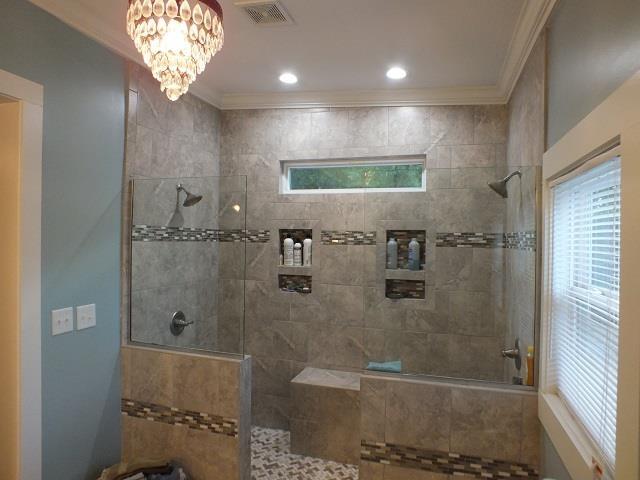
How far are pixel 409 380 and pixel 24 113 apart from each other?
228cm

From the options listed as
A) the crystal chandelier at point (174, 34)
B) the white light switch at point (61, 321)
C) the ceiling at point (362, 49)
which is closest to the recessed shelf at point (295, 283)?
the ceiling at point (362, 49)

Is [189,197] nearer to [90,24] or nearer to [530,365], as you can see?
[90,24]

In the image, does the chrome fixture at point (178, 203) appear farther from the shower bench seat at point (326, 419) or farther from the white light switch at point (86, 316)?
the shower bench seat at point (326, 419)

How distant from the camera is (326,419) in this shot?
311 centimetres

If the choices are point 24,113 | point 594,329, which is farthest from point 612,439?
point 24,113

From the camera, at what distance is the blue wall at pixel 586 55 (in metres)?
1.19

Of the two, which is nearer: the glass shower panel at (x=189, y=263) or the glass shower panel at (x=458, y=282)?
the glass shower panel at (x=458, y=282)

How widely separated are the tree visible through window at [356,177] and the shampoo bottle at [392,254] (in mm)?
888

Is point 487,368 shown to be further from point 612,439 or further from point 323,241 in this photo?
point 323,241

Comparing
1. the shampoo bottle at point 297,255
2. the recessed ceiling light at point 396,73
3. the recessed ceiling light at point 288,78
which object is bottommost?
the shampoo bottle at point 297,255

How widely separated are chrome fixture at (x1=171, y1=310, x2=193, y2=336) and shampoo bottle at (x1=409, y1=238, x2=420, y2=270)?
1496 millimetres

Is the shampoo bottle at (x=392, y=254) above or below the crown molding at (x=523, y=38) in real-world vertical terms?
below

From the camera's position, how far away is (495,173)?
92.8 inches

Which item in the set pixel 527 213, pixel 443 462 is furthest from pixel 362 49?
pixel 443 462
